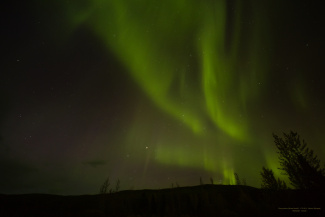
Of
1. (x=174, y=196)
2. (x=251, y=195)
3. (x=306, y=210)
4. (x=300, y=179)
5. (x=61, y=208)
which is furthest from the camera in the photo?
(x=174, y=196)

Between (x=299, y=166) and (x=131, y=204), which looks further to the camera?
(x=131, y=204)

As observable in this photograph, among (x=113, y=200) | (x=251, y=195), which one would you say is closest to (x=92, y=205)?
(x=113, y=200)

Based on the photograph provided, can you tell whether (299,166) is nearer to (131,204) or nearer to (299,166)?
(299,166)

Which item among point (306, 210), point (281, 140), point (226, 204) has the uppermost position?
point (281, 140)

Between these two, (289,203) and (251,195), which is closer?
(289,203)

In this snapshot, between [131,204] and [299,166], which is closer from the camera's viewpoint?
[299,166]

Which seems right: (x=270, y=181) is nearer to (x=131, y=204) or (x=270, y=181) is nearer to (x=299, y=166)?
(x=299, y=166)

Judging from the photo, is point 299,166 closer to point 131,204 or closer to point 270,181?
point 270,181

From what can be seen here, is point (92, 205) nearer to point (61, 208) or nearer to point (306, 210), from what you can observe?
point (61, 208)

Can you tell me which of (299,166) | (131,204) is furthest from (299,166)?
(131,204)

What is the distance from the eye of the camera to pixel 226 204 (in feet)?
184

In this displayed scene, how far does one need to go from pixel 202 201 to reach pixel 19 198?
2212 inches

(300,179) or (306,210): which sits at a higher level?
(300,179)

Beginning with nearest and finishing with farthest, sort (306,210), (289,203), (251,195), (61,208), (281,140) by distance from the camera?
(306,210), (289,203), (281,140), (61,208), (251,195)
